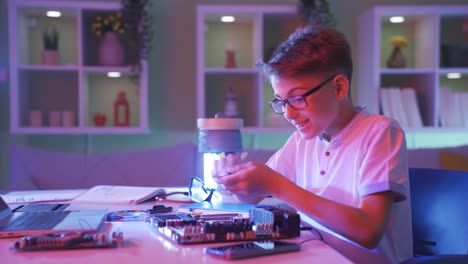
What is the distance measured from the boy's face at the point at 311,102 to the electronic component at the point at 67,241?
1.90ft

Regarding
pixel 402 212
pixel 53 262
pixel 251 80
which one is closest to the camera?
pixel 53 262

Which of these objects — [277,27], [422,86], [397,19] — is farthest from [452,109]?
[277,27]

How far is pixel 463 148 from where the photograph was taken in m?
2.97

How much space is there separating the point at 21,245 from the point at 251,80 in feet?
8.85

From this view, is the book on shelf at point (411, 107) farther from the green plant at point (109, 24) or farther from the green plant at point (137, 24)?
the green plant at point (109, 24)

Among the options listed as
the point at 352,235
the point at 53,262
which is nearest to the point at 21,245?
the point at 53,262

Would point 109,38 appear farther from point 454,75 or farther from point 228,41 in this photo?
point 454,75

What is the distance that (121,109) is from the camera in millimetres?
3328

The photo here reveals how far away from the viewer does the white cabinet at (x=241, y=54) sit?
125 inches

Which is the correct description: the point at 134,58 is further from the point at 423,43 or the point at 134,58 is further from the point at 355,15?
the point at 423,43

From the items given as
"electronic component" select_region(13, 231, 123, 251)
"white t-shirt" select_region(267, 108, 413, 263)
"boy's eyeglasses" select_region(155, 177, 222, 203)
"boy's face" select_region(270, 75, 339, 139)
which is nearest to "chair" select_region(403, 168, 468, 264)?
"white t-shirt" select_region(267, 108, 413, 263)

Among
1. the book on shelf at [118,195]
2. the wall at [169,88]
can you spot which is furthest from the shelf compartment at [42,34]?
the book on shelf at [118,195]

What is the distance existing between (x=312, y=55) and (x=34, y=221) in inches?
32.1

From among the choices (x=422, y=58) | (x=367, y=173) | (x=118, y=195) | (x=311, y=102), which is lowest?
(x=118, y=195)
